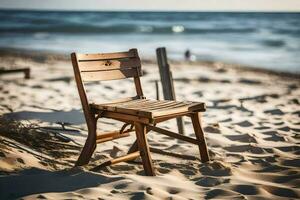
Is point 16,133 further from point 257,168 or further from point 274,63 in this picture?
point 274,63

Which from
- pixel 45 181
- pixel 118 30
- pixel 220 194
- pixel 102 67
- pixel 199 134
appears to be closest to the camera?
pixel 220 194

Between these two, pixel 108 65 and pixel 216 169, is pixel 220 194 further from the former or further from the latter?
pixel 108 65

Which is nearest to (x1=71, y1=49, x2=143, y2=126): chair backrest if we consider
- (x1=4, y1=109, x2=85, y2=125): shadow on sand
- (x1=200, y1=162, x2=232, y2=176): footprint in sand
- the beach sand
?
the beach sand

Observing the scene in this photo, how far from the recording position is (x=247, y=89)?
8438 mm

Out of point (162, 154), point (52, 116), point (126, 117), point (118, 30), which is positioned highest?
point (118, 30)

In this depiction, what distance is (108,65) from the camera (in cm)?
351

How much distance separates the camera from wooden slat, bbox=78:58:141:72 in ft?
10.7

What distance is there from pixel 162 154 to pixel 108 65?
3.34ft

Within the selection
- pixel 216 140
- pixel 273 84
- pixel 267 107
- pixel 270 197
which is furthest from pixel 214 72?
pixel 270 197

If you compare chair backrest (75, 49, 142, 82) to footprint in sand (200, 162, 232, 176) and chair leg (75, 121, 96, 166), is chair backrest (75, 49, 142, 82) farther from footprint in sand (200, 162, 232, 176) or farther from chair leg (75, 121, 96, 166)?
footprint in sand (200, 162, 232, 176)

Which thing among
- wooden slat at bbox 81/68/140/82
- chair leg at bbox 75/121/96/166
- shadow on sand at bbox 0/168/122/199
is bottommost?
shadow on sand at bbox 0/168/122/199

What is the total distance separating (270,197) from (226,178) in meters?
0.43

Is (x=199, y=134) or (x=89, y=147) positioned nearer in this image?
(x=89, y=147)

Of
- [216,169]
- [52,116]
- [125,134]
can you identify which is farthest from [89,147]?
[52,116]
